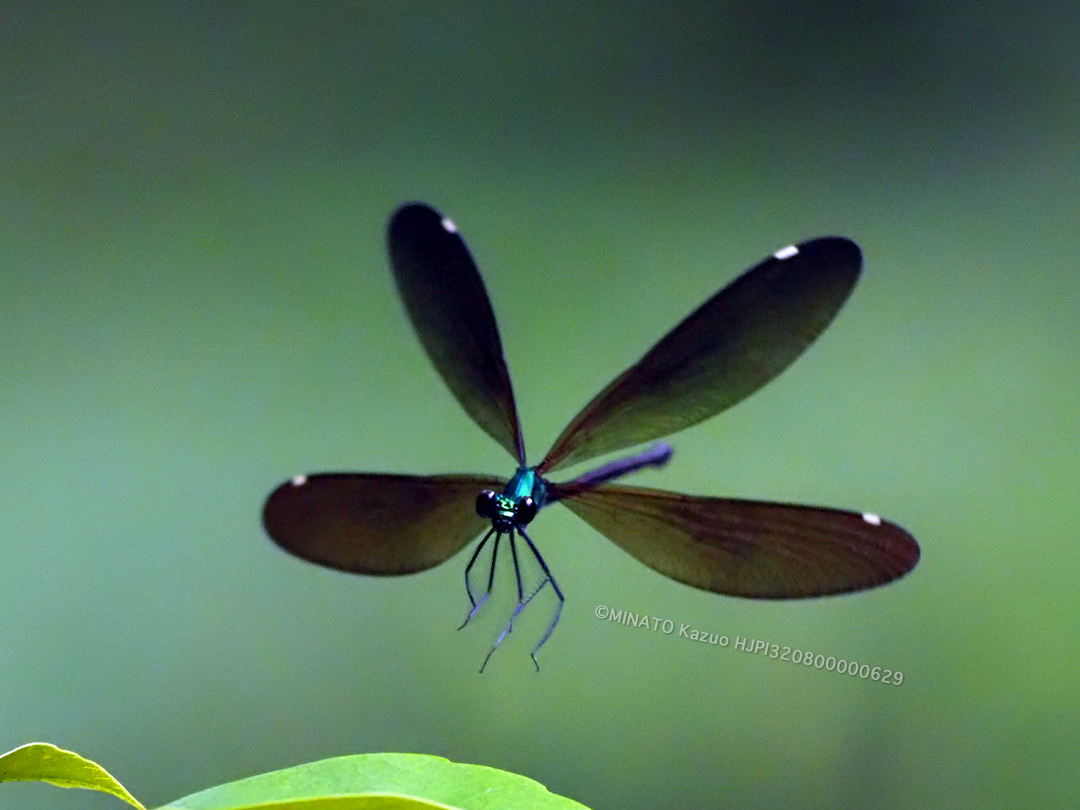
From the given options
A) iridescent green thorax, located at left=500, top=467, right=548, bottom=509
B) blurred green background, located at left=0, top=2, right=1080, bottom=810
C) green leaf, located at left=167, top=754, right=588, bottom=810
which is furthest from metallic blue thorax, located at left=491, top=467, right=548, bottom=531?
blurred green background, located at left=0, top=2, right=1080, bottom=810

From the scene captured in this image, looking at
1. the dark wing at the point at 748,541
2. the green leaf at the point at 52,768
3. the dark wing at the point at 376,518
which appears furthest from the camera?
the dark wing at the point at 376,518

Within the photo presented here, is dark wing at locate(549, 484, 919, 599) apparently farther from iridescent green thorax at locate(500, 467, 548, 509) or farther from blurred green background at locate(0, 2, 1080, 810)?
blurred green background at locate(0, 2, 1080, 810)

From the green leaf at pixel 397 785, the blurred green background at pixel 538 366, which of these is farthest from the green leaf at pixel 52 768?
the blurred green background at pixel 538 366

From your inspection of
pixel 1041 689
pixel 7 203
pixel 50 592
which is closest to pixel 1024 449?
pixel 1041 689

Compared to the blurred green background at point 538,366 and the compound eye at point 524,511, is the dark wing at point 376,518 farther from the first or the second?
the blurred green background at point 538,366

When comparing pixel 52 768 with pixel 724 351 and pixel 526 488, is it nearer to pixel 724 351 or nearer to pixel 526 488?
pixel 526 488

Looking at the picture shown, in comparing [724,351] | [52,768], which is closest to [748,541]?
[724,351]
